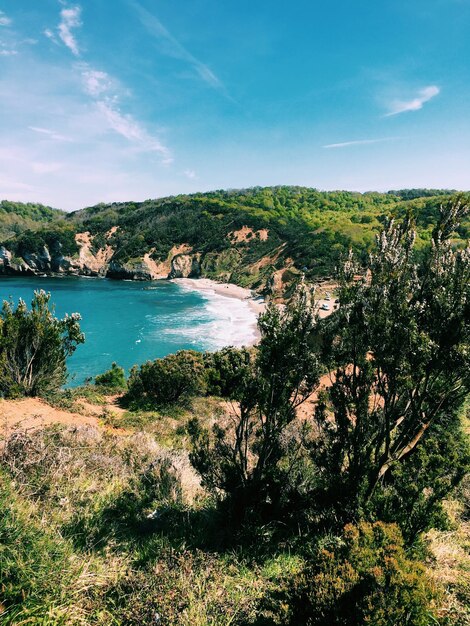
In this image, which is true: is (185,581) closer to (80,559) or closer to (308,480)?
(80,559)

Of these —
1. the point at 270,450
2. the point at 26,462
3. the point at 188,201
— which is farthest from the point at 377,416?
the point at 188,201

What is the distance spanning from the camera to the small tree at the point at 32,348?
58.5 feet

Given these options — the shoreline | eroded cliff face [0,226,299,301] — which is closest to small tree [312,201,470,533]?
the shoreline

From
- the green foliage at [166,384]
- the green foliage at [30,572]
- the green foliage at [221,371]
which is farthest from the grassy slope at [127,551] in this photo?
the green foliage at [221,371]

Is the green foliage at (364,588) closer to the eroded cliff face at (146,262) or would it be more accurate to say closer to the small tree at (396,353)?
the small tree at (396,353)

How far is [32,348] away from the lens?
19266 mm

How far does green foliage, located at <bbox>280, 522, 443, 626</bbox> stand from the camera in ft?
12.4

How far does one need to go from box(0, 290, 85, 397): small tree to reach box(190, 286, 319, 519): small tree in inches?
544

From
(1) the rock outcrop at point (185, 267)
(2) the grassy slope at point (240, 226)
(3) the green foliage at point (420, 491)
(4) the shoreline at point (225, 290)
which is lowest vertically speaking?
(4) the shoreline at point (225, 290)

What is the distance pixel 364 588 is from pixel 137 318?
65.8 meters

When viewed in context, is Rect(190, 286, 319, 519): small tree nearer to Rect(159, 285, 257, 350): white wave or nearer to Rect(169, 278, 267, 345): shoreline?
Rect(159, 285, 257, 350): white wave

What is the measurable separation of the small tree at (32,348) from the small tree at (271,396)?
13808 mm

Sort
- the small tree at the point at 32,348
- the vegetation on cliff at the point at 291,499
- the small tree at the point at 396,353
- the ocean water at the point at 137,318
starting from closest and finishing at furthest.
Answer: the vegetation on cliff at the point at 291,499
the small tree at the point at 396,353
the small tree at the point at 32,348
the ocean water at the point at 137,318

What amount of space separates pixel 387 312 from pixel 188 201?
16038cm
